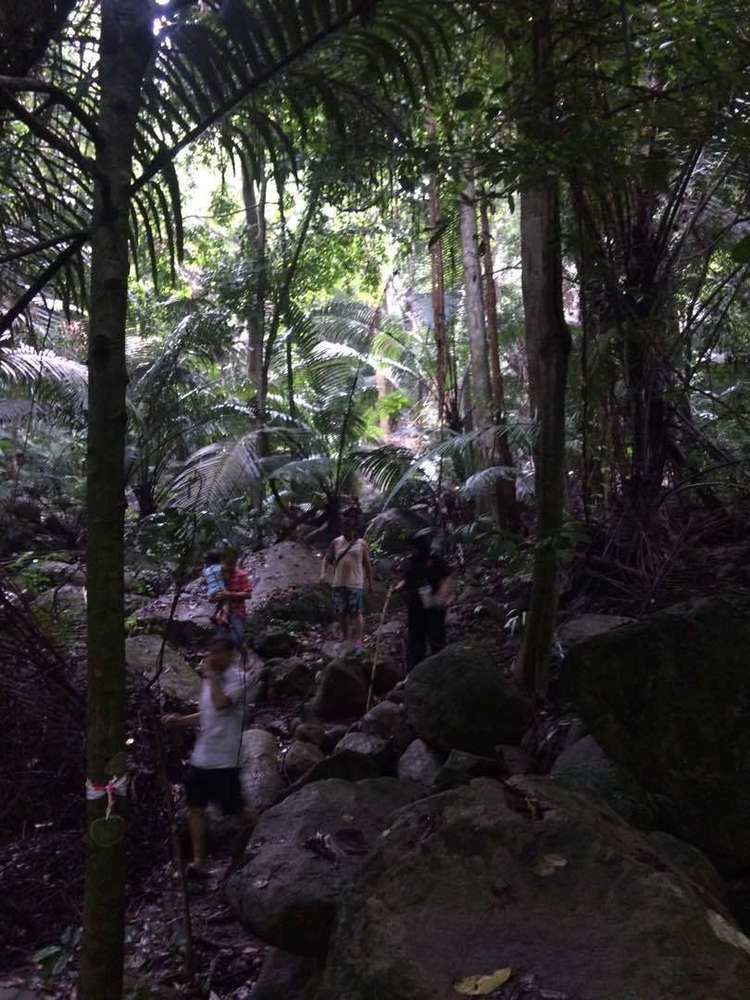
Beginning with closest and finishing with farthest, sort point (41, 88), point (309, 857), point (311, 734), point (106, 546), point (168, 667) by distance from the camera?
point (41, 88) → point (106, 546) → point (309, 857) → point (311, 734) → point (168, 667)

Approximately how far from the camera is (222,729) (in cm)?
505

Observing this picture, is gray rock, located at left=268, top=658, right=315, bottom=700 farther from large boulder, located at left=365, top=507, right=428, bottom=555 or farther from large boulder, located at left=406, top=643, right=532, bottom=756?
large boulder, located at left=365, top=507, right=428, bottom=555

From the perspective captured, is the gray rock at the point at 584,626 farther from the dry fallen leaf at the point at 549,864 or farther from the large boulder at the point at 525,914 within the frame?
the dry fallen leaf at the point at 549,864

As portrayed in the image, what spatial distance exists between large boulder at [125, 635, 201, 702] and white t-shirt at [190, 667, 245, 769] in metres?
1.81

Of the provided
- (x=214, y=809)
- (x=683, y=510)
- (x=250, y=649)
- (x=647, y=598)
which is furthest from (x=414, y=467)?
(x=214, y=809)

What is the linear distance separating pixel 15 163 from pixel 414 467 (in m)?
8.65

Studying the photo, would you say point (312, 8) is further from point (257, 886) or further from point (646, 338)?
point (646, 338)

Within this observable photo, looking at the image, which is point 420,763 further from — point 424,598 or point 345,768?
point 424,598

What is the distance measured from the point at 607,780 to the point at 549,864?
5.91 feet

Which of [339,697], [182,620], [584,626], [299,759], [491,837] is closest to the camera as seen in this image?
[491,837]

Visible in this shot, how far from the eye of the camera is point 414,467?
11547mm

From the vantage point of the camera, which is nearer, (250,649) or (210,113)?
(210,113)

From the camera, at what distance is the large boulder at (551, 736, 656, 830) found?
3.98 m

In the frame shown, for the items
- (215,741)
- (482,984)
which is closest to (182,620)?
(215,741)
